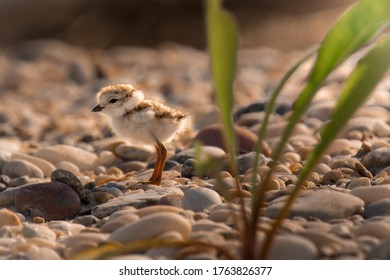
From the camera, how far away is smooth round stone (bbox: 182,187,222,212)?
13.2 ft

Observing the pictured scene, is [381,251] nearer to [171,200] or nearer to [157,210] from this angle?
[157,210]

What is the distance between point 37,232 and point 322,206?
50.4 inches

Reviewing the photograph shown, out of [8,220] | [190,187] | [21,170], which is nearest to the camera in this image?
[8,220]

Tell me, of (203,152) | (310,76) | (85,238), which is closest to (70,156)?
(203,152)

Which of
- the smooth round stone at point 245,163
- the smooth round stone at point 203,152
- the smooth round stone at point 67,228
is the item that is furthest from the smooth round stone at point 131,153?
the smooth round stone at point 67,228

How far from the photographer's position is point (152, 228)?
3.46 meters

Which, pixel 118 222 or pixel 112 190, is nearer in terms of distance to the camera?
pixel 118 222

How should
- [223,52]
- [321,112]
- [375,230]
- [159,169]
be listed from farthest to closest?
[321,112] < [159,169] < [375,230] < [223,52]

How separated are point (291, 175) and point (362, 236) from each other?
1.47 metres

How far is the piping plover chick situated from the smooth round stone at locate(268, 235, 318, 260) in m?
Answer: 2.11

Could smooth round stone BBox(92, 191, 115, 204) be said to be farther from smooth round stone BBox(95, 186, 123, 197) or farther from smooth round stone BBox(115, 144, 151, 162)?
smooth round stone BBox(115, 144, 151, 162)

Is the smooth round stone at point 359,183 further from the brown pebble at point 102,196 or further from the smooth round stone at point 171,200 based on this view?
the brown pebble at point 102,196

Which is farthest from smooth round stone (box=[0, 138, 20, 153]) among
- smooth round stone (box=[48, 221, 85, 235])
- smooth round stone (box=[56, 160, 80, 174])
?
smooth round stone (box=[48, 221, 85, 235])

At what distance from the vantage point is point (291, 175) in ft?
15.7
